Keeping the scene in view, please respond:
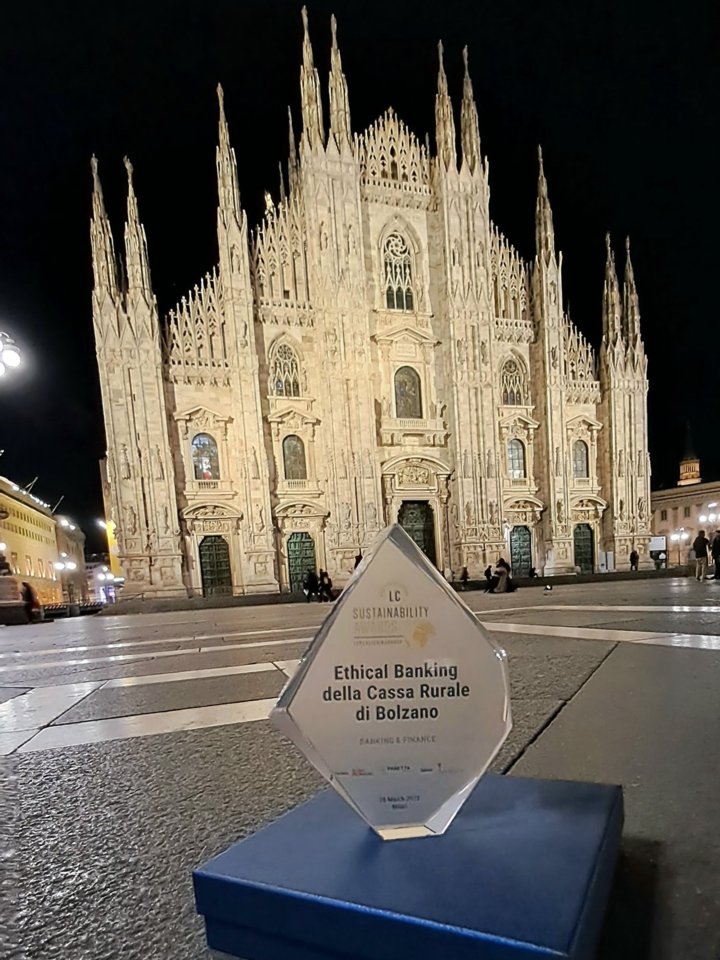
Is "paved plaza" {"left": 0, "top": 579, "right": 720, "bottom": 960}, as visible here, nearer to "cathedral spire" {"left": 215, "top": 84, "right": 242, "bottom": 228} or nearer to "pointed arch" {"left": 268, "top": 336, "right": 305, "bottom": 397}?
"pointed arch" {"left": 268, "top": 336, "right": 305, "bottom": 397}

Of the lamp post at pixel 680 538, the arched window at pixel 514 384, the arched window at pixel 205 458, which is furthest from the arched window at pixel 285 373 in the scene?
the lamp post at pixel 680 538

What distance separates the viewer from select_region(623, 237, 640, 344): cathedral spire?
23.9 meters

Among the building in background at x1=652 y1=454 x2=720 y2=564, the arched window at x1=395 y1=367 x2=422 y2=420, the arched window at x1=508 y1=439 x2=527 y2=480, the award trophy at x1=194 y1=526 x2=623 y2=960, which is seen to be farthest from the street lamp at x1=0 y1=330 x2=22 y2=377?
the building in background at x1=652 y1=454 x2=720 y2=564

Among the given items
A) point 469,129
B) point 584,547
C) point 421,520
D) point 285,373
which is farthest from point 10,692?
point 469,129

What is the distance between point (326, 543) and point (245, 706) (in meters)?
17.8

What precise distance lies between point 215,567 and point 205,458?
14.8 ft

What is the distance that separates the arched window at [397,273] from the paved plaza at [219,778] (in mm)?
20907

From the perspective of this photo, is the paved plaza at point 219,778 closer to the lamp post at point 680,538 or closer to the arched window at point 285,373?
the arched window at point 285,373

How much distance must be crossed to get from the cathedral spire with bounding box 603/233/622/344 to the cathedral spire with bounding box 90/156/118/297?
75.1 feet

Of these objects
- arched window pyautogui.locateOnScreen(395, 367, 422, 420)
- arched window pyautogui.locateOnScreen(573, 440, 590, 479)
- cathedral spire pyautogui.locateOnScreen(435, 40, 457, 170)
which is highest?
cathedral spire pyautogui.locateOnScreen(435, 40, 457, 170)

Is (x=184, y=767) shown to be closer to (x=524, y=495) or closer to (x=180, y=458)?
(x=180, y=458)

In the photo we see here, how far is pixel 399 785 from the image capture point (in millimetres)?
988

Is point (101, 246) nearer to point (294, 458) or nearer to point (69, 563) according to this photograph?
point (294, 458)

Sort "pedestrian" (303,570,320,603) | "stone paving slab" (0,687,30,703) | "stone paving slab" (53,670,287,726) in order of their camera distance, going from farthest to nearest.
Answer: "pedestrian" (303,570,320,603) → "stone paving slab" (0,687,30,703) → "stone paving slab" (53,670,287,726)
